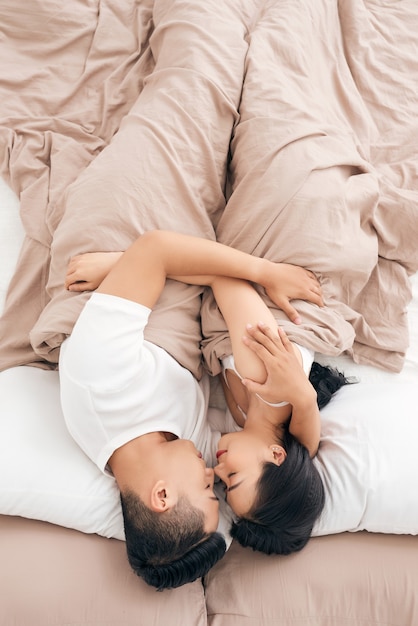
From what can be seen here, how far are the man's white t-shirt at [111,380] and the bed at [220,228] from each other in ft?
0.23

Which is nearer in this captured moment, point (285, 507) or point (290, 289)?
point (285, 507)

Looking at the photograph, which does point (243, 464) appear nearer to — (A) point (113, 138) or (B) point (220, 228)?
(B) point (220, 228)

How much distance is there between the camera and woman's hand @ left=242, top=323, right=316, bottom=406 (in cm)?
97

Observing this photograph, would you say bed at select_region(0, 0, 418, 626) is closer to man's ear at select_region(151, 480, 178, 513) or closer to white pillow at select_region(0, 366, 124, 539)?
white pillow at select_region(0, 366, 124, 539)

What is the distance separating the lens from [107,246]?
42.6 inches

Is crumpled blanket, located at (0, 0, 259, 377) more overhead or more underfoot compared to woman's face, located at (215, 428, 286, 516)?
more overhead

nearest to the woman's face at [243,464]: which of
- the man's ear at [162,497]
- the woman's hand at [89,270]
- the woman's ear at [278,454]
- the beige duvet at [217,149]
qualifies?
the woman's ear at [278,454]

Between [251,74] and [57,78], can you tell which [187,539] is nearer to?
[251,74]

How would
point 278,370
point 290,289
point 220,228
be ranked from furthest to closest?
point 220,228, point 290,289, point 278,370

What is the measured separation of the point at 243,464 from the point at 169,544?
0.18 metres

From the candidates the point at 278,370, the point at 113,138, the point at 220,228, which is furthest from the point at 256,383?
the point at 113,138

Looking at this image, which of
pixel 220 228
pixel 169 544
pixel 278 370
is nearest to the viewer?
pixel 169 544

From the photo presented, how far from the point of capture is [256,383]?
0.99 meters

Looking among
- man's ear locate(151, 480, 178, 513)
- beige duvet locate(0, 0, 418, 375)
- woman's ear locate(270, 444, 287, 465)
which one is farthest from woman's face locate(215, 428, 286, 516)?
beige duvet locate(0, 0, 418, 375)
